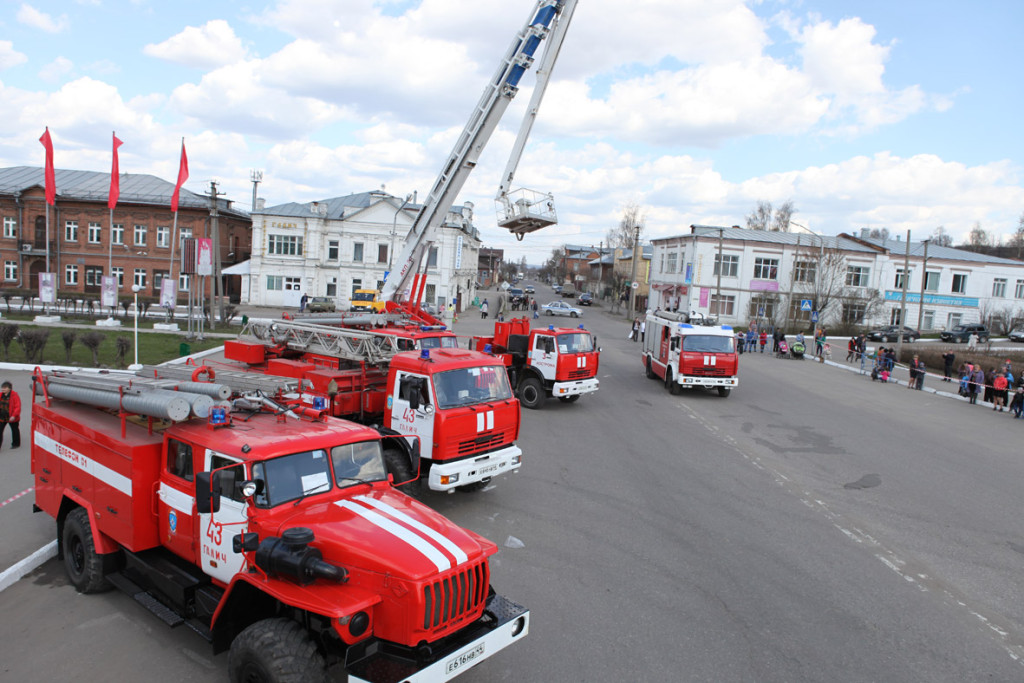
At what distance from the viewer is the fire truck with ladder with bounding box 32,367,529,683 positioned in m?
4.33

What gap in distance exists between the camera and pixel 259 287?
46531 millimetres

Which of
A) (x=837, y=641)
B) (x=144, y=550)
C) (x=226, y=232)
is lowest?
(x=837, y=641)

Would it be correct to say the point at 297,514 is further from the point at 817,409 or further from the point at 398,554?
the point at 817,409

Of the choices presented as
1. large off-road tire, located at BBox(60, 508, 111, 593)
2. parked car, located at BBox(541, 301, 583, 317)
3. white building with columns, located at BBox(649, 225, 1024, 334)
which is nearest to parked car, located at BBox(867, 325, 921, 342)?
white building with columns, located at BBox(649, 225, 1024, 334)

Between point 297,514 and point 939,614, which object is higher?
point 297,514

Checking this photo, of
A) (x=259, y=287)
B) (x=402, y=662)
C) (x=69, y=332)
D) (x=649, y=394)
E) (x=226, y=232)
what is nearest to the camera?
(x=402, y=662)

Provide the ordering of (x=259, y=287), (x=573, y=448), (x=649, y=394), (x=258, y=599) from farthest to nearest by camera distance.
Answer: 1. (x=259, y=287)
2. (x=649, y=394)
3. (x=573, y=448)
4. (x=258, y=599)

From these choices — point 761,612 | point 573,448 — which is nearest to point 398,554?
point 761,612

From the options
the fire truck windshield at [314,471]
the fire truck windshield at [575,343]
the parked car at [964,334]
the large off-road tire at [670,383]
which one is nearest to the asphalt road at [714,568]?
the fire truck windshield at [314,471]

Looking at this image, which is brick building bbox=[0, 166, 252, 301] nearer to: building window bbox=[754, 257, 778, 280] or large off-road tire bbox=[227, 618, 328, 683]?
building window bbox=[754, 257, 778, 280]

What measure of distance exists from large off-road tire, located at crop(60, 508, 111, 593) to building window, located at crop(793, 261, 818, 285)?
5157 cm

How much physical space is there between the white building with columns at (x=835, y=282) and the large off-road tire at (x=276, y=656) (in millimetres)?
49716

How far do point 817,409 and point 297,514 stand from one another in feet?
59.8

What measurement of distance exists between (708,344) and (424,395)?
532 inches
